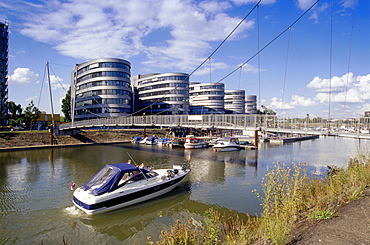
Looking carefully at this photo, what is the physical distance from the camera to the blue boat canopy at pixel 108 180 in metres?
13.3

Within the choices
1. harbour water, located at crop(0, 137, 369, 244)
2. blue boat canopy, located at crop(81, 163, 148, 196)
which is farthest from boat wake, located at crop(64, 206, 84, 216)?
blue boat canopy, located at crop(81, 163, 148, 196)

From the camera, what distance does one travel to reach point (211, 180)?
2039 centimetres

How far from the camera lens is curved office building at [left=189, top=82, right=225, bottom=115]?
11225 centimetres

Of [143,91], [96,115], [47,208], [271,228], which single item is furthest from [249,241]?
[143,91]

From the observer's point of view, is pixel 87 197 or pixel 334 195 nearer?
pixel 334 195

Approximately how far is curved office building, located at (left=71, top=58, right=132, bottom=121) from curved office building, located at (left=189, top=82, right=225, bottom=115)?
4536 cm

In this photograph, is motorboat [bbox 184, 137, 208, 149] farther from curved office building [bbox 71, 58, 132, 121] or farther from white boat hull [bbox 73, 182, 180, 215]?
curved office building [bbox 71, 58, 132, 121]

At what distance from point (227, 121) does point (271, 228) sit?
24915mm

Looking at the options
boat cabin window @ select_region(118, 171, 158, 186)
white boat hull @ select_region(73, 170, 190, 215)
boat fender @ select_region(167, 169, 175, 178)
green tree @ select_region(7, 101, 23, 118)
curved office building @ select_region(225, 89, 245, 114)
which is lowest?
white boat hull @ select_region(73, 170, 190, 215)

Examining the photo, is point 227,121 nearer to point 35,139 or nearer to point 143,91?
point 35,139

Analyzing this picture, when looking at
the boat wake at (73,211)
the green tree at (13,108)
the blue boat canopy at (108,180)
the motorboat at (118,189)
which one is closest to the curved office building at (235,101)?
the green tree at (13,108)

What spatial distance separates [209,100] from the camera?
11269 cm

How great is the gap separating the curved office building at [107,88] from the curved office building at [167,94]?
15.7 meters

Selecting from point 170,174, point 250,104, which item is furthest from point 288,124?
point 250,104
